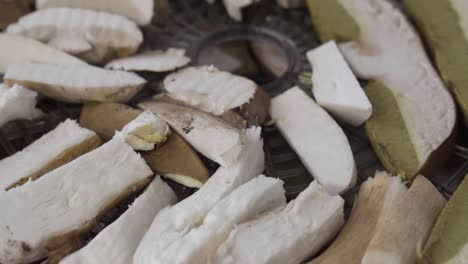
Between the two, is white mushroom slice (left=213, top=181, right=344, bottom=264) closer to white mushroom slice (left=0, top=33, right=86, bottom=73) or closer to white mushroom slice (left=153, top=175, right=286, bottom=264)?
white mushroom slice (left=153, top=175, right=286, bottom=264)

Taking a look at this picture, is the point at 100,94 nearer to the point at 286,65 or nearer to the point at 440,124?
the point at 286,65

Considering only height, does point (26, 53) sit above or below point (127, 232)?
above

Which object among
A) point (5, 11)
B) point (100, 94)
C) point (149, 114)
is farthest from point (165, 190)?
point (5, 11)

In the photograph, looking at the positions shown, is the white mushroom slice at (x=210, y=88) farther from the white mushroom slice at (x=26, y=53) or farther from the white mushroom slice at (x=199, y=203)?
the white mushroom slice at (x=26, y=53)

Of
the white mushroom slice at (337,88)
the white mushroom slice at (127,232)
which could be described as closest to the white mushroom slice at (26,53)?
the white mushroom slice at (127,232)

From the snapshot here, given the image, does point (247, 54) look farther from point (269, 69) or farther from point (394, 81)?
point (394, 81)

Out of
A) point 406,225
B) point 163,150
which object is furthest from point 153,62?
point 406,225
